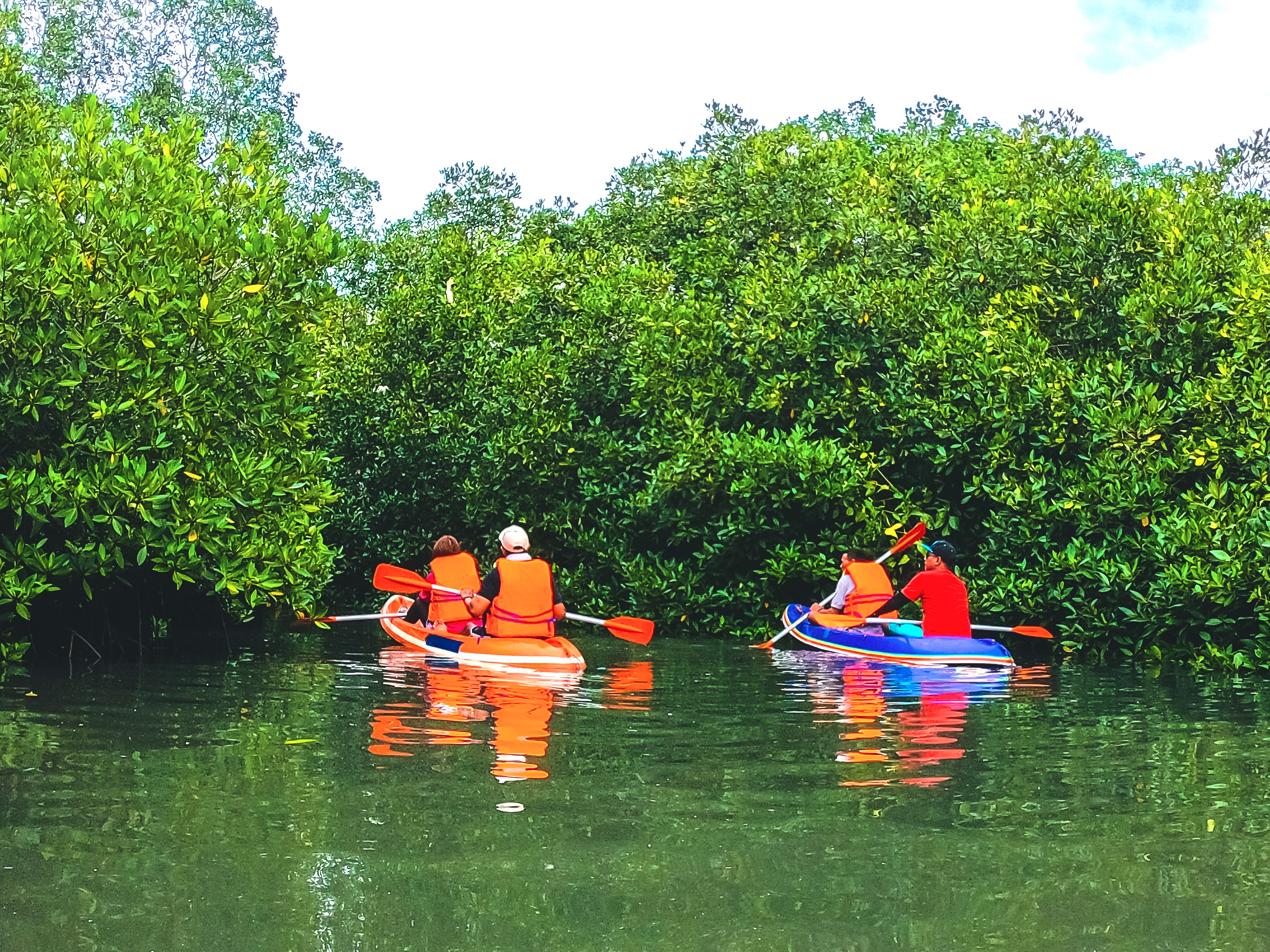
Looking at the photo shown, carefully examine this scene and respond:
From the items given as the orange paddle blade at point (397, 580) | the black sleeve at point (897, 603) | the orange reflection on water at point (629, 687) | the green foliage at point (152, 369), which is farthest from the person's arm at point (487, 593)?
the black sleeve at point (897, 603)

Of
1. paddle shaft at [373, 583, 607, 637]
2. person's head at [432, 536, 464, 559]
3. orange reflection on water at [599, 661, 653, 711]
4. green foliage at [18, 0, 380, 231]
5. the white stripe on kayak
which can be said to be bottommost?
orange reflection on water at [599, 661, 653, 711]

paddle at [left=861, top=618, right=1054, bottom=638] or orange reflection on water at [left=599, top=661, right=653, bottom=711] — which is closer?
orange reflection on water at [left=599, top=661, right=653, bottom=711]

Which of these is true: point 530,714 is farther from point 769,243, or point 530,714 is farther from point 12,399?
point 769,243

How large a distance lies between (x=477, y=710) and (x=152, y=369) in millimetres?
4801

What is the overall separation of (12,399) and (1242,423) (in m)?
13.0

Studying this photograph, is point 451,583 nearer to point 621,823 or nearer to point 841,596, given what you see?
point 841,596

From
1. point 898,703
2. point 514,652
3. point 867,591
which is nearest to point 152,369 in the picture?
point 514,652

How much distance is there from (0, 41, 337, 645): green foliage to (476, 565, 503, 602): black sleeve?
190 centimetres

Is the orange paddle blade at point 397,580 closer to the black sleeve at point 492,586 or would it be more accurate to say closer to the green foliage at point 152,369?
the green foliage at point 152,369

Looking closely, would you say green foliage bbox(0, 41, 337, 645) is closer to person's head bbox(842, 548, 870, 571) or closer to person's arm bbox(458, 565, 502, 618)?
person's arm bbox(458, 565, 502, 618)

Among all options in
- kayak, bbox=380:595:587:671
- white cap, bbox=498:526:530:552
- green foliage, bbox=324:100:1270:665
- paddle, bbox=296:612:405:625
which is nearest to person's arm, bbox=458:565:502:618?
white cap, bbox=498:526:530:552

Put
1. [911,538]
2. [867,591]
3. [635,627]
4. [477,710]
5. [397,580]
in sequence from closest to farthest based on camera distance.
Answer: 1. [477,710]
2. [397,580]
3. [635,627]
4. [867,591]
5. [911,538]

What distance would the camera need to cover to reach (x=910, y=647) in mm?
15672

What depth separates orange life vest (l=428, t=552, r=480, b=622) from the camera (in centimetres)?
1662
